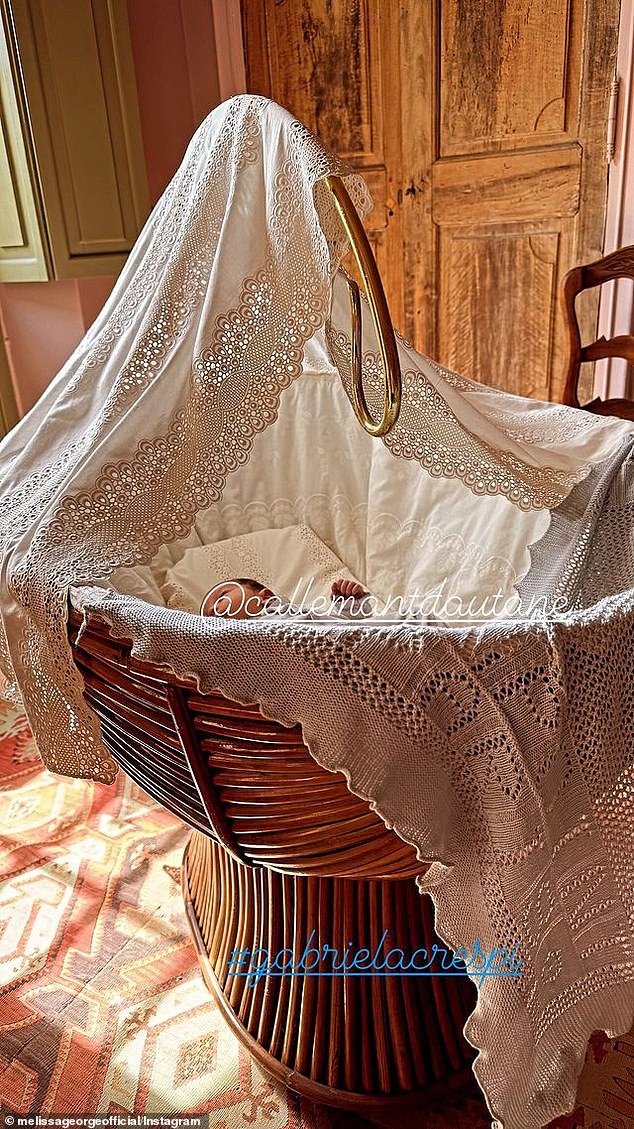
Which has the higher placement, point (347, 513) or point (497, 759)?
point (497, 759)

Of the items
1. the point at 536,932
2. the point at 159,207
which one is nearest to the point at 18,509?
the point at 159,207

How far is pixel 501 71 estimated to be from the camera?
2217mm

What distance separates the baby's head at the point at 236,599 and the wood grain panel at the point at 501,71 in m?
1.61

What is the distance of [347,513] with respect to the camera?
5.79 ft

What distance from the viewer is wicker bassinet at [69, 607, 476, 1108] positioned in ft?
2.65

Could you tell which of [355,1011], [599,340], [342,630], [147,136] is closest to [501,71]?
[599,340]

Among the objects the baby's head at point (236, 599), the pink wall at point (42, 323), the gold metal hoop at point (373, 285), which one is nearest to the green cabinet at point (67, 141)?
the pink wall at point (42, 323)

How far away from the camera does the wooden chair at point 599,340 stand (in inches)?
76.7

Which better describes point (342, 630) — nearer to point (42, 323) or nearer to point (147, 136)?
point (42, 323)

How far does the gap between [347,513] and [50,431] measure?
2.50ft

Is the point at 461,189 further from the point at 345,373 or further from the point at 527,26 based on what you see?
the point at 345,373

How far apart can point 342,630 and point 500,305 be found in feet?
6.53

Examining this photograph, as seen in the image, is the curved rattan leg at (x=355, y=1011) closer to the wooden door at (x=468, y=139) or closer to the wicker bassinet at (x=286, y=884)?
the wicker bassinet at (x=286, y=884)

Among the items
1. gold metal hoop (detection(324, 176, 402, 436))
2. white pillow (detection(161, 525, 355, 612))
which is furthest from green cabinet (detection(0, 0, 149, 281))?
gold metal hoop (detection(324, 176, 402, 436))
